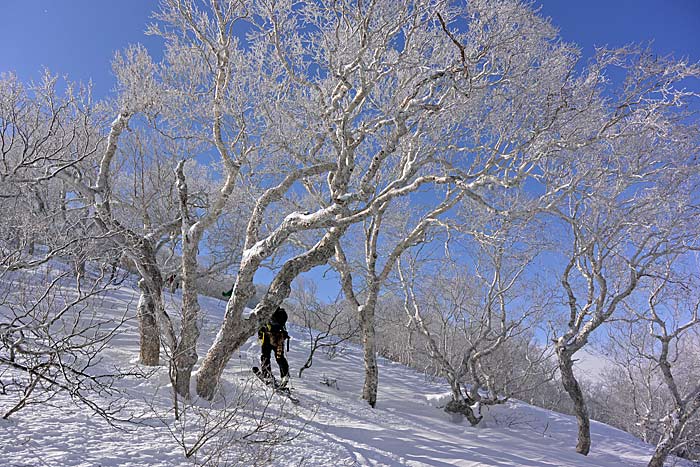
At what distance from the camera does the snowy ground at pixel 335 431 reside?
448 centimetres

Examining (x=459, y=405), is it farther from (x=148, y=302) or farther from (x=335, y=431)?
(x=148, y=302)

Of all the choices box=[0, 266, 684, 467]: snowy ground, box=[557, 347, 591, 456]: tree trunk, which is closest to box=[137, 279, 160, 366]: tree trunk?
box=[0, 266, 684, 467]: snowy ground

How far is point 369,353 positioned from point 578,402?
15.8 feet

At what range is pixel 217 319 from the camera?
1551 centimetres

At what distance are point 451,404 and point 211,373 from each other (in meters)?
6.07

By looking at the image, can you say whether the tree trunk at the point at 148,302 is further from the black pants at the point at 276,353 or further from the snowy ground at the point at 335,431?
the black pants at the point at 276,353

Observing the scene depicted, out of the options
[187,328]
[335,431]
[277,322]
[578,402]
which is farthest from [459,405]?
[187,328]

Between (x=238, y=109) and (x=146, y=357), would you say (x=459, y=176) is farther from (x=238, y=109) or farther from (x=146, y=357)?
(x=146, y=357)

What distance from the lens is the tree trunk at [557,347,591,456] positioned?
9398mm

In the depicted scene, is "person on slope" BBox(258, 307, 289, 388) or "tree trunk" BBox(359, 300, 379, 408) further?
"tree trunk" BBox(359, 300, 379, 408)

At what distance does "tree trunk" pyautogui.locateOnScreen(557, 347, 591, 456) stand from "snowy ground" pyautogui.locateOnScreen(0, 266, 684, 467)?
1.79ft

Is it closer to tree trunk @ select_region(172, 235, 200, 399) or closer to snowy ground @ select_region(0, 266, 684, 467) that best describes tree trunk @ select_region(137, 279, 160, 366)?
snowy ground @ select_region(0, 266, 684, 467)

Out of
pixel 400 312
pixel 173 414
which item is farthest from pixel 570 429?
pixel 173 414

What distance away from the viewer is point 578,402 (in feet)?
31.3
